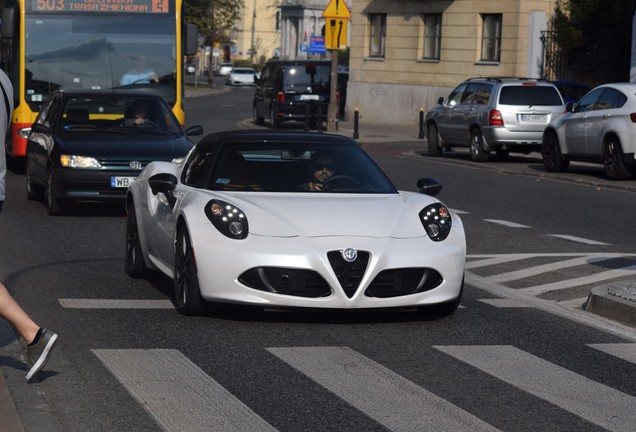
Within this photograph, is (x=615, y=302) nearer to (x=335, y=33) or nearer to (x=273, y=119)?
(x=335, y=33)

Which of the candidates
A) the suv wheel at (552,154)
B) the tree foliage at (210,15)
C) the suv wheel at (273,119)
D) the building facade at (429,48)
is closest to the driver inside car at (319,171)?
the suv wheel at (552,154)

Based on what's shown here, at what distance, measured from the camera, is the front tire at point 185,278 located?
30.5 feet

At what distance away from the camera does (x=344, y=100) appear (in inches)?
2063

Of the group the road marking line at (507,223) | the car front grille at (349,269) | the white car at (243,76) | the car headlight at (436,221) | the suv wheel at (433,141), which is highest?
the car headlight at (436,221)

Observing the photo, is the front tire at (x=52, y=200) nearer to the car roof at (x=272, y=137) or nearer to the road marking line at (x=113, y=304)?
the car roof at (x=272, y=137)

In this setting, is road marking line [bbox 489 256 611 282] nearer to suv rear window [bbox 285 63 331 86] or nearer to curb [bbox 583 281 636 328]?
curb [bbox 583 281 636 328]

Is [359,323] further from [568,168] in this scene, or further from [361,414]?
[568,168]

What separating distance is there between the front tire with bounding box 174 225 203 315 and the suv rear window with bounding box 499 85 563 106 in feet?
64.0

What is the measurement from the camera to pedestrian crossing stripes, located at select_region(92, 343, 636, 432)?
654cm

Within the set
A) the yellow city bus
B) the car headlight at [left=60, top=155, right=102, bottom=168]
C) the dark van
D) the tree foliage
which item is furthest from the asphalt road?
the tree foliage

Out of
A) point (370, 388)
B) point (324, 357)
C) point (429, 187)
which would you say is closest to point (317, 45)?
point (429, 187)

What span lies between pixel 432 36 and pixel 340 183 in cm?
3766

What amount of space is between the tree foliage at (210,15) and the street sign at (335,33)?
157 feet

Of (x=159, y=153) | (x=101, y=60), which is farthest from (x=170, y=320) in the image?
(x=101, y=60)
